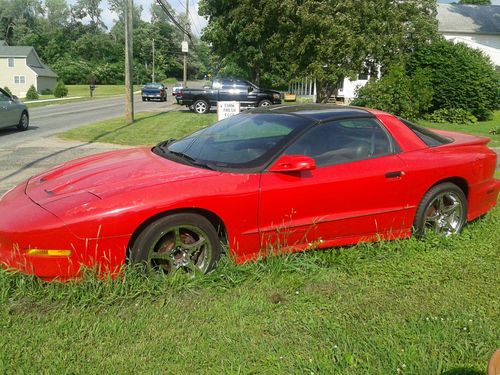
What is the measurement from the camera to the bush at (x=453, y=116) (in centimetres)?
1953

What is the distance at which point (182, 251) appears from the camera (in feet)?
11.7

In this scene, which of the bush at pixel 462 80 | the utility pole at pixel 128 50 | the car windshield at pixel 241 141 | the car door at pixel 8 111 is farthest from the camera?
the bush at pixel 462 80

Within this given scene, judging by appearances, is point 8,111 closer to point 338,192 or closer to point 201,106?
point 201,106

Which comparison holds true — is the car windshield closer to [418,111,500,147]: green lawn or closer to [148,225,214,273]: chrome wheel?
[148,225,214,273]: chrome wheel

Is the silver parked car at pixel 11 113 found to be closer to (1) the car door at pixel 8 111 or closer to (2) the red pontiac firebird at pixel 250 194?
(1) the car door at pixel 8 111

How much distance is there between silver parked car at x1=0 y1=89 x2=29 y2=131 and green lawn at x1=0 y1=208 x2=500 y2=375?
1213 centimetres

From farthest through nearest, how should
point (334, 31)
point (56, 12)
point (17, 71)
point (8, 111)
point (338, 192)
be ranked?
point (56, 12)
point (17, 71)
point (334, 31)
point (8, 111)
point (338, 192)

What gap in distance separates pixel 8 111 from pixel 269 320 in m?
13.4

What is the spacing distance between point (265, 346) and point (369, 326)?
706 mm

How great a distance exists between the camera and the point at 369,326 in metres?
3.07

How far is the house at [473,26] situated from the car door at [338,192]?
112ft

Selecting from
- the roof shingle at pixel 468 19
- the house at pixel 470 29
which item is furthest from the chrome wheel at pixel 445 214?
the roof shingle at pixel 468 19

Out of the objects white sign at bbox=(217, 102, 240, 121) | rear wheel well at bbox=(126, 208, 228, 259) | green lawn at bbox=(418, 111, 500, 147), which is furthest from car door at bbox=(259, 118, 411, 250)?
green lawn at bbox=(418, 111, 500, 147)

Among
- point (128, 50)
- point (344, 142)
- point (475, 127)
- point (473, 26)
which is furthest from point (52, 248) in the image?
point (473, 26)
